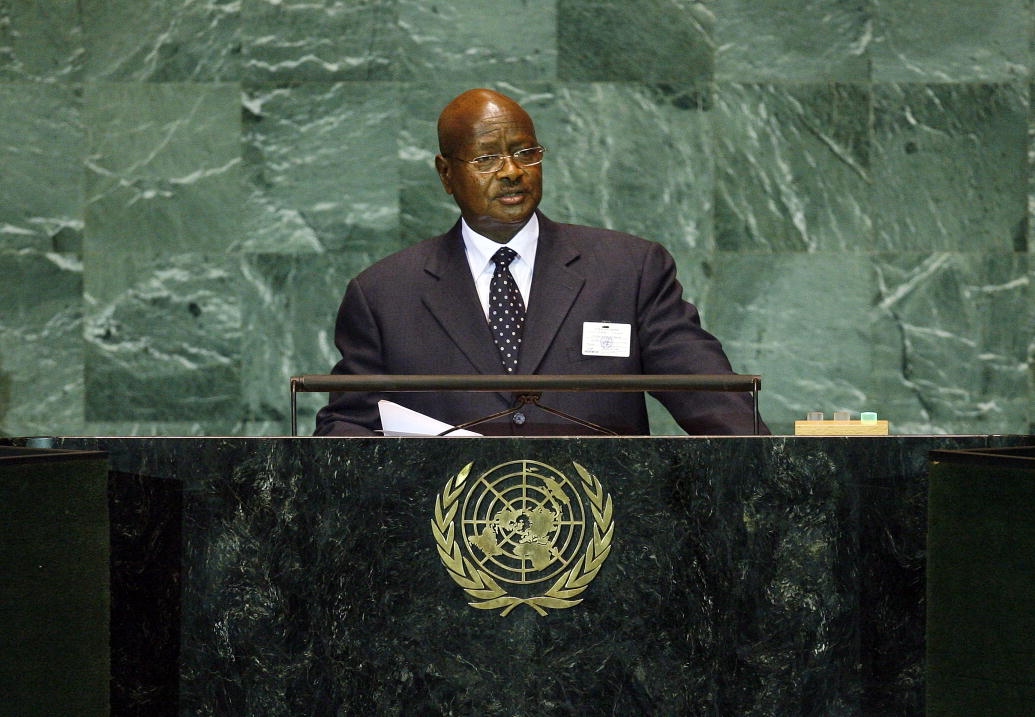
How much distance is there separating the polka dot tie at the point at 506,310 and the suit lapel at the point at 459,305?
0.03 m

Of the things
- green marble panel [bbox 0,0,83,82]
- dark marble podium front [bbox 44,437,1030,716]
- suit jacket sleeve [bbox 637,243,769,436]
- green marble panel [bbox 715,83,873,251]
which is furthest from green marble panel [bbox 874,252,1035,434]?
green marble panel [bbox 0,0,83,82]

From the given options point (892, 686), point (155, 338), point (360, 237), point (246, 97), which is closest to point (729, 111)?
point (360, 237)

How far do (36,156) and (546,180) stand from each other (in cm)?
198

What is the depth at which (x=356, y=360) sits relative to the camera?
11.4 ft

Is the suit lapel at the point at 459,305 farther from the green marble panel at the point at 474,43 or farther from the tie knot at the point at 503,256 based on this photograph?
the green marble panel at the point at 474,43

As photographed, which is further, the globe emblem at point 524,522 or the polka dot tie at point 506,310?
the polka dot tie at point 506,310

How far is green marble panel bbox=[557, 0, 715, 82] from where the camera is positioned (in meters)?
5.18

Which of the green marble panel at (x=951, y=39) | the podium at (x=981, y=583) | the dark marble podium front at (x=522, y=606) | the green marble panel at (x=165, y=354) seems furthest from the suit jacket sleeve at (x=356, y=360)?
the green marble panel at (x=951, y=39)

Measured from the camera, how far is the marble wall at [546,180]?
203 inches

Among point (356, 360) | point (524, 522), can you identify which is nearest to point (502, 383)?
point (524, 522)

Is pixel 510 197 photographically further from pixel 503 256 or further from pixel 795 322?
pixel 795 322

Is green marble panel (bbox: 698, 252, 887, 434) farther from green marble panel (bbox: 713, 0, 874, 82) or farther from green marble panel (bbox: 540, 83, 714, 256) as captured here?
A: green marble panel (bbox: 713, 0, 874, 82)

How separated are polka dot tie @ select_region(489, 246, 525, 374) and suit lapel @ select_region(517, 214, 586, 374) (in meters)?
0.03

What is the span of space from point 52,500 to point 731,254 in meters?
3.61
